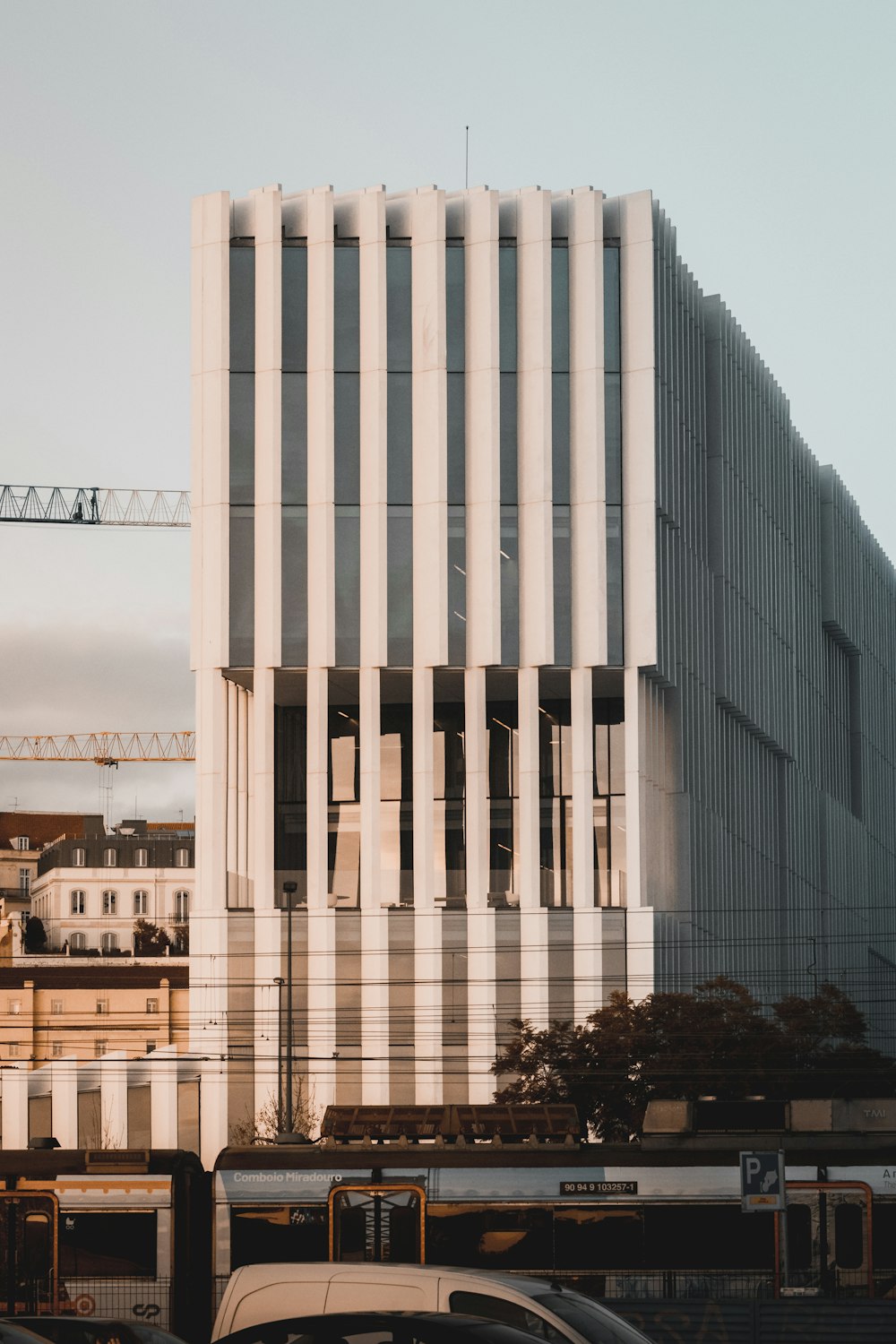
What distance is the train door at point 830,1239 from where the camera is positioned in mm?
28984

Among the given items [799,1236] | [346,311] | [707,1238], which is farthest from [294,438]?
[799,1236]

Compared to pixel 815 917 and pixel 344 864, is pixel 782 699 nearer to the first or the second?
pixel 815 917

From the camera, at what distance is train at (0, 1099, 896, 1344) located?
2928 centimetres

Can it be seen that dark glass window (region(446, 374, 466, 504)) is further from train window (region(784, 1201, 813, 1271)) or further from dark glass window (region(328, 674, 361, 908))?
train window (region(784, 1201, 813, 1271))

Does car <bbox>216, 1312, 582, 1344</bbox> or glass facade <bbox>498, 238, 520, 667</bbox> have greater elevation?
glass facade <bbox>498, 238, 520, 667</bbox>

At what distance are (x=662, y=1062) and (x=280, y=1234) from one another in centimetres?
2847

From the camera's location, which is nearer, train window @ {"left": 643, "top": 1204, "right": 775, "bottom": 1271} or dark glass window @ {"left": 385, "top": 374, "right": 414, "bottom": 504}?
train window @ {"left": 643, "top": 1204, "right": 775, "bottom": 1271}

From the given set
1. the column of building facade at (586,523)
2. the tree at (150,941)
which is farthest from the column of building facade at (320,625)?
the tree at (150,941)

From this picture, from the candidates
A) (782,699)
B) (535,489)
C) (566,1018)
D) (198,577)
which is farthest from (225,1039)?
(782,699)

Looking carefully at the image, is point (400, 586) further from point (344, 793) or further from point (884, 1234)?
point (884, 1234)

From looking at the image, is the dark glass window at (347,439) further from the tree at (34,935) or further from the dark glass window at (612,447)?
the tree at (34,935)

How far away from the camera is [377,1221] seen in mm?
29797

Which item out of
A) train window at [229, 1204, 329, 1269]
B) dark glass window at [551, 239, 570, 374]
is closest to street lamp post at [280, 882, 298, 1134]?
dark glass window at [551, 239, 570, 374]

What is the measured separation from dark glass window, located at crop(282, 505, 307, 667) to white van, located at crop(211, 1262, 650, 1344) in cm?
5185
